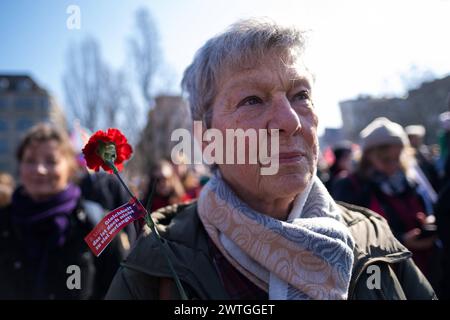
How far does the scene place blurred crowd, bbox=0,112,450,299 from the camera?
2160 millimetres

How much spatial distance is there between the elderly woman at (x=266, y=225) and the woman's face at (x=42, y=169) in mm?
1380

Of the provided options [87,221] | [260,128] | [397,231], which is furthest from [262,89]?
[397,231]

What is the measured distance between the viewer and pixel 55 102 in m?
61.7

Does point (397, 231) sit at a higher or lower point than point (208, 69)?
lower

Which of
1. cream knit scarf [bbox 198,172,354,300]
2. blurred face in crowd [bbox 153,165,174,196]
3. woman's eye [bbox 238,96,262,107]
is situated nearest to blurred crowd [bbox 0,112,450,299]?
cream knit scarf [bbox 198,172,354,300]

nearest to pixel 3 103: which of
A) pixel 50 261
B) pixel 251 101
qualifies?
pixel 50 261

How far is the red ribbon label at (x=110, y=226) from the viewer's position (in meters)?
0.88

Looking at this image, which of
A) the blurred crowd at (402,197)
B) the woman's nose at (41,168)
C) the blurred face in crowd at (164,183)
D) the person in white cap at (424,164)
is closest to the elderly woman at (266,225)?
the blurred crowd at (402,197)

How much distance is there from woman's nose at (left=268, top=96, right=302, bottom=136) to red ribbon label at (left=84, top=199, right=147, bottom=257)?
Answer: 19.5 inches

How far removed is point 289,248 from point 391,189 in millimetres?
1817

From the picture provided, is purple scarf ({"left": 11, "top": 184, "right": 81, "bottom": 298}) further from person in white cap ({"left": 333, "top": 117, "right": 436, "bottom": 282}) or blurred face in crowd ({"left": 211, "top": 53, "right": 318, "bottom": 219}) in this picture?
person in white cap ({"left": 333, "top": 117, "right": 436, "bottom": 282})
